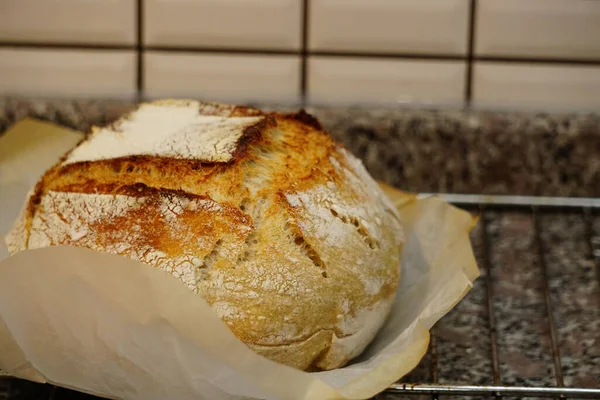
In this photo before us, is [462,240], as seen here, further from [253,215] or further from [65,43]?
[65,43]

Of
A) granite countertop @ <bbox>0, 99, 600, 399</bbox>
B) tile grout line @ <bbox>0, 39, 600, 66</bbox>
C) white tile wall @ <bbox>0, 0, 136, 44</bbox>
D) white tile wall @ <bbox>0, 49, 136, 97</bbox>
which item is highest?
white tile wall @ <bbox>0, 0, 136, 44</bbox>

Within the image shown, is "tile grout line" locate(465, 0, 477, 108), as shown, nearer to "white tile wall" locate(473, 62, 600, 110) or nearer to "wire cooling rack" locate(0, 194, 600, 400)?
"white tile wall" locate(473, 62, 600, 110)

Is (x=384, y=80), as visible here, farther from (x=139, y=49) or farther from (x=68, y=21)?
(x=68, y=21)

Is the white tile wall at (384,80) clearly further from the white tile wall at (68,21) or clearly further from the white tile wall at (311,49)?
the white tile wall at (68,21)

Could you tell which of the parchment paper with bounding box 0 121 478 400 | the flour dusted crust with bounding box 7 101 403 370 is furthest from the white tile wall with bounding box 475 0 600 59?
the parchment paper with bounding box 0 121 478 400

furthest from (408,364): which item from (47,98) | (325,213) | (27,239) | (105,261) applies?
(47,98)

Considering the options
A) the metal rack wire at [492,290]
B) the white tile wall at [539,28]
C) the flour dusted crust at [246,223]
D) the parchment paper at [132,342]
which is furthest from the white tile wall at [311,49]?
the parchment paper at [132,342]

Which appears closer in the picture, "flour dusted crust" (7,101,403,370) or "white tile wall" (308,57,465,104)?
"flour dusted crust" (7,101,403,370)

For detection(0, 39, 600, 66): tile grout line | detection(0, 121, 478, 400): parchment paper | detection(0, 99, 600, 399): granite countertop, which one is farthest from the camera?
detection(0, 39, 600, 66): tile grout line
